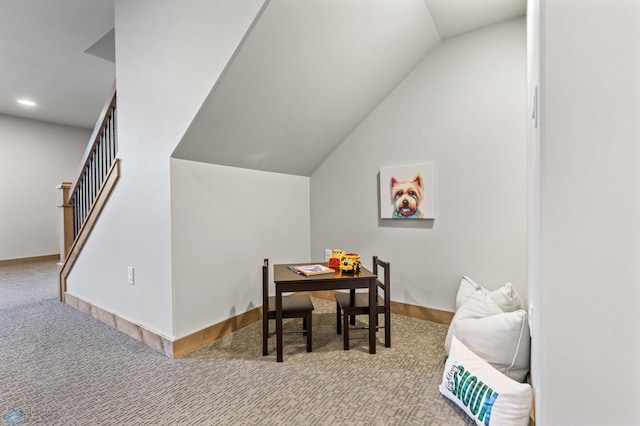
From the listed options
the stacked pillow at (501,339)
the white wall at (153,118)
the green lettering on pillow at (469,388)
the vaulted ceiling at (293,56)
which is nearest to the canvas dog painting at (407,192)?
the vaulted ceiling at (293,56)

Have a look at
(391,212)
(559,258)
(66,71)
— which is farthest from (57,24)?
(559,258)

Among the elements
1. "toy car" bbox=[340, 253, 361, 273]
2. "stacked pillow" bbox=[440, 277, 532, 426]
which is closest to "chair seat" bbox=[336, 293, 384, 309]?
"toy car" bbox=[340, 253, 361, 273]

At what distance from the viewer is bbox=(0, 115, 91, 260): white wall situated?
5.32m

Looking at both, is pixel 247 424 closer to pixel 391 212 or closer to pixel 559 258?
pixel 559 258

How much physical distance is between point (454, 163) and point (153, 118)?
2.37 meters

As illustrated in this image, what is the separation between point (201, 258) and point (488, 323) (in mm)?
1920

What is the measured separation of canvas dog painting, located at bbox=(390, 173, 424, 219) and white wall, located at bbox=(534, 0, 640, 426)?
182cm

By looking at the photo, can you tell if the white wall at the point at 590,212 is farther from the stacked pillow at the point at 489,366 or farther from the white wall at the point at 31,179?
the white wall at the point at 31,179

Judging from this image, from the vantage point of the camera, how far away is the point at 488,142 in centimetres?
242

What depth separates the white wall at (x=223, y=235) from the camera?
2.17 metres

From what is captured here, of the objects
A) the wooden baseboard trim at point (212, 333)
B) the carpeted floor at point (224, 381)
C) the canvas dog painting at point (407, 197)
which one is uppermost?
the canvas dog painting at point (407, 197)

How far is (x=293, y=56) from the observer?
1936 mm

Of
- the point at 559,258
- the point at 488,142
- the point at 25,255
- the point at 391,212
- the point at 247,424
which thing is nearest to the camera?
the point at 559,258

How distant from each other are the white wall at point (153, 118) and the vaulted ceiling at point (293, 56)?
153 millimetres
